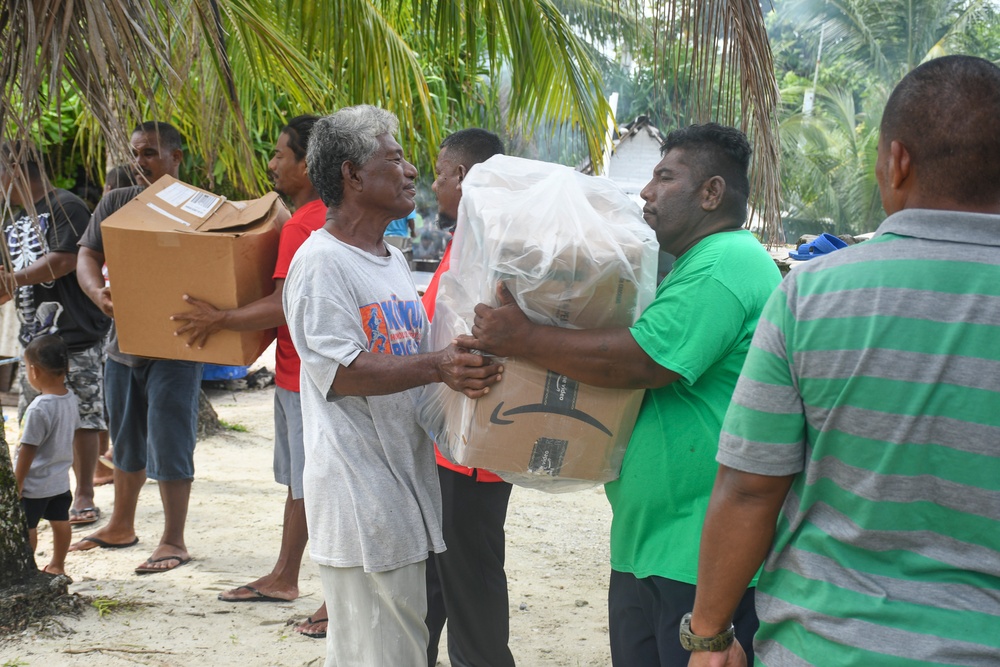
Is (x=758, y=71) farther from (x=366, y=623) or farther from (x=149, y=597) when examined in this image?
(x=149, y=597)

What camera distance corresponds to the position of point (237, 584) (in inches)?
158

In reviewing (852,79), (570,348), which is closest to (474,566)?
(570,348)

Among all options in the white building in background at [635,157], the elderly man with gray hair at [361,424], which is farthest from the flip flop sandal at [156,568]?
the white building in background at [635,157]

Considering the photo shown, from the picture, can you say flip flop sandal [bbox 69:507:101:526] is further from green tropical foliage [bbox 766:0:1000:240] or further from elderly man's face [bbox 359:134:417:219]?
green tropical foliage [bbox 766:0:1000:240]

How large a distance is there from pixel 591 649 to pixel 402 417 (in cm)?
168

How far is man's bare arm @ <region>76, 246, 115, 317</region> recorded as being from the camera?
154 inches

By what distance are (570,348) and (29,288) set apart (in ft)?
12.2

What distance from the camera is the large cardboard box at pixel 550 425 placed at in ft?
6.55

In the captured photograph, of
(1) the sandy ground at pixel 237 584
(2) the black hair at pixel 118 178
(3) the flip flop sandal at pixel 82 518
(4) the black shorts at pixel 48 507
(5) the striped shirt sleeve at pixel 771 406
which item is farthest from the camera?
(3) the flip flop sandal at pixel 82 518

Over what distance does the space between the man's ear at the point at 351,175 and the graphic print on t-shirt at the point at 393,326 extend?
0.31 meters

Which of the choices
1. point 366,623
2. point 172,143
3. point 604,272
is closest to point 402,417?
point 366,623

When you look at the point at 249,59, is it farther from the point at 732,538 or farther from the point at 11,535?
the point at 732,538

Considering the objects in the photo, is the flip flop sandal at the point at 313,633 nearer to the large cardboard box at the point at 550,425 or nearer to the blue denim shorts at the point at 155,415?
the blue denim shorts at the point at 155,415

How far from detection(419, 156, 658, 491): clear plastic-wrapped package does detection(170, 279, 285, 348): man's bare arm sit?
1.21 m
